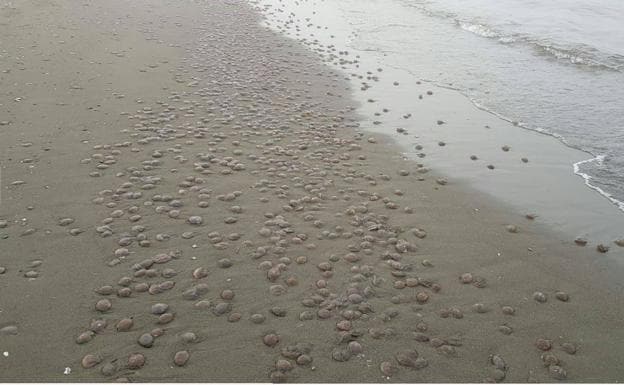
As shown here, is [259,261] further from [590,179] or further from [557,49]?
[557,49]

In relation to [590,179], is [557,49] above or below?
above

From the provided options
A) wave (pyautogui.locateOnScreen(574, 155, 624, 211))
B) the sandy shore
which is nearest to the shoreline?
wave (pyautogui.locateOnScreen(574, 155, 624, 211))

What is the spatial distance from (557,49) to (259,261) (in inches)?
682

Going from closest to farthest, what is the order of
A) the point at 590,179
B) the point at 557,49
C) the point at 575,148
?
the point at 590,179
the point at 575,148
the point at 557,49

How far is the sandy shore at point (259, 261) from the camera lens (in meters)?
4.49

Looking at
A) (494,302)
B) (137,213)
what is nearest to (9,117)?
(137,213)

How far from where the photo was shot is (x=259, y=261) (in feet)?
19.1

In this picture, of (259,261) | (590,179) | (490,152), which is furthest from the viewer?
(490,152)

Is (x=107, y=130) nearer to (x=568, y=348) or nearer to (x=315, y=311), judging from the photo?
(x=315, y=311)

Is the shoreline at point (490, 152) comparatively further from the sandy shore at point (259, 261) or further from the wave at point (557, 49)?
the wave at point (557, 49)

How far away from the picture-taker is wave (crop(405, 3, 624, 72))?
16.2m

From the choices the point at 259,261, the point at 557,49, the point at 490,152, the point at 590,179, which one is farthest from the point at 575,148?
the point at 557,49

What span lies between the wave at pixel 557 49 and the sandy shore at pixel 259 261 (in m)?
11.3

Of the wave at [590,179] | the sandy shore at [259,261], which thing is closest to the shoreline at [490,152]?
the wave at [590,179]
